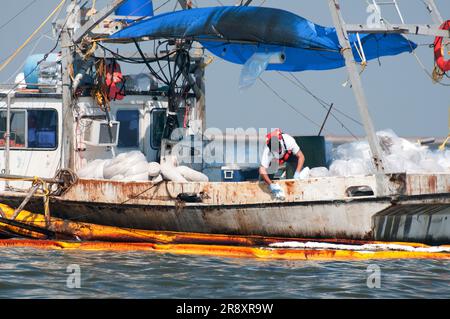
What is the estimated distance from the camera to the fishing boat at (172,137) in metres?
16.6

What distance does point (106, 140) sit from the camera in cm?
1952

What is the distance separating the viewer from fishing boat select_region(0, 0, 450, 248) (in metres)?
16.6

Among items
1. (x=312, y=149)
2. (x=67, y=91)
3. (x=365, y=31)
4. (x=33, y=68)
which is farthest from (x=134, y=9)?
(x=365, y=31)

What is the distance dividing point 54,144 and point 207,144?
322 cm

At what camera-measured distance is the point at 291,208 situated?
16859mm

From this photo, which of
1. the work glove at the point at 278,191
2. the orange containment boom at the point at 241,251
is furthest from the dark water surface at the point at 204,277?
the work glove at the point at 278,191

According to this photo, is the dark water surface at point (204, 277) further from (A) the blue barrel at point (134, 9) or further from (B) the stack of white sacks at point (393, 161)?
(A) the blue barrel at point (134, 9)

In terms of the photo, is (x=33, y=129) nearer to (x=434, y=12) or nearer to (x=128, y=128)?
(x=128, y=128)

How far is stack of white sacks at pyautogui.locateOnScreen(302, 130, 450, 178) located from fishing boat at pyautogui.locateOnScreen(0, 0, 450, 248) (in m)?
0.86

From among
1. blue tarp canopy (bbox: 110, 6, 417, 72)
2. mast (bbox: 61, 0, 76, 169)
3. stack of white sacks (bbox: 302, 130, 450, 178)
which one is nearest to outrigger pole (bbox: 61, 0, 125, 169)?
mast (bbox: 61, 0, 76, 169)

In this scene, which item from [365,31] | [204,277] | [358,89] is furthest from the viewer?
[365,31]

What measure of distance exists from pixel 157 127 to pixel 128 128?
618mm

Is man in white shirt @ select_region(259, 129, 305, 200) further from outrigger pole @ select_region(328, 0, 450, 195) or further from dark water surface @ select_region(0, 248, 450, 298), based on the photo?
dark water surface @ select_region(0, 248, 450, 298)
